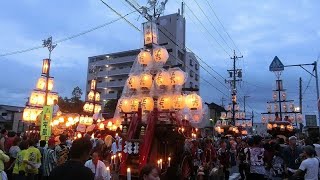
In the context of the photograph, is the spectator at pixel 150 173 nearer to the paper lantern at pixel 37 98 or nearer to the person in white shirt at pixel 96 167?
the person in white shirt at pixel 96 167

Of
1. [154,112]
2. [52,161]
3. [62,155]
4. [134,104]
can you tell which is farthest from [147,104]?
[62,155]

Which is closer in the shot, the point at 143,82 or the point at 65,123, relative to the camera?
the point at 143,82

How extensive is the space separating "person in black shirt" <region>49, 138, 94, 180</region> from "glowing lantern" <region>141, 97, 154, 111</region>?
12.0 meters

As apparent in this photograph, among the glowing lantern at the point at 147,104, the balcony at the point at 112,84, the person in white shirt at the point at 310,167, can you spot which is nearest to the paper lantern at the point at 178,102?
the glowing lantern at the point at 147,104

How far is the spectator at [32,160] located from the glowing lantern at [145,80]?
731 centimetres

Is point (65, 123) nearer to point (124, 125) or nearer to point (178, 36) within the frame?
point (124, 125)

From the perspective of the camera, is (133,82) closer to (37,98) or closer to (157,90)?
(157,90)

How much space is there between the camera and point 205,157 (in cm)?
1603

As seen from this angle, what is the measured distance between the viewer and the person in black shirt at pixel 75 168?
3.88 metres

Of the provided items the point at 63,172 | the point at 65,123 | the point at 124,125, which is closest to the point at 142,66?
the point at 124,125

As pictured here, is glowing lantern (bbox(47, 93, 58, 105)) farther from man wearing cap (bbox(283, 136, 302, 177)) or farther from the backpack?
man wearing cap (bbox(283, 136, 302, 177))

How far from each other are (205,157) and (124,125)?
15.1 ft

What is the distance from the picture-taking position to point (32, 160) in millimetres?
10055

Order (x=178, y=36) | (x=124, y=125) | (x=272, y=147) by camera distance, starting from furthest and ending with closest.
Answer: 1. (x=178, y=36)
2. (x=124, y=125)
3. (x=272, y=147)
